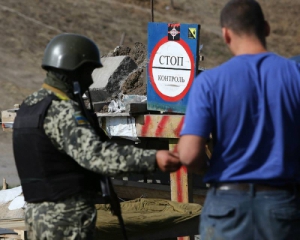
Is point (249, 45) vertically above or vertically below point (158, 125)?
above

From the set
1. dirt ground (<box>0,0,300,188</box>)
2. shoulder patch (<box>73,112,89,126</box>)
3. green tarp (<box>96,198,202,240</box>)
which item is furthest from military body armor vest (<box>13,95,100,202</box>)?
dirt ground (<box>0,0,300,188</box>)

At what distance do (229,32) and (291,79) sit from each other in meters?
0.35

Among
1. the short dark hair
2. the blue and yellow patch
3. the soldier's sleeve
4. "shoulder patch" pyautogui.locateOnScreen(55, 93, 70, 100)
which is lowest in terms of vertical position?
the soldier's sleeve

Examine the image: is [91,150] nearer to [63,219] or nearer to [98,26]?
[63,219]

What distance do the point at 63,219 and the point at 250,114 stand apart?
1174 mm

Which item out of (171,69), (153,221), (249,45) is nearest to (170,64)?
(171,69)

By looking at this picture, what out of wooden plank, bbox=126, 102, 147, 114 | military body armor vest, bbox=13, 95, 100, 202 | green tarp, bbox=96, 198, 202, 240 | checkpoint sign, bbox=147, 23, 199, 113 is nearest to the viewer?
military body armor vest, bbox=13, 95, 100, 202

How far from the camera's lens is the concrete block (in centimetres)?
740

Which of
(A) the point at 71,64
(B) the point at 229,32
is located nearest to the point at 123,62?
(A) the point at 71,64

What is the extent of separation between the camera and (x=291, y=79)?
11.5 ft

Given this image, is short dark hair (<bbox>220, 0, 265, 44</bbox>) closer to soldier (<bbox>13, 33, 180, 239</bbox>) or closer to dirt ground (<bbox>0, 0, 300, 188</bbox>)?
soldier (<bbox>13, 33, 180, 239</bbox>)

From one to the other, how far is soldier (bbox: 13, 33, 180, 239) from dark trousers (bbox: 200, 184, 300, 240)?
435 millimetres

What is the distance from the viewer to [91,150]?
3852mm

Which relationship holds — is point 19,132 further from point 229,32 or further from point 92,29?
point 92,29
